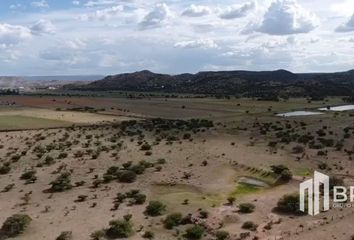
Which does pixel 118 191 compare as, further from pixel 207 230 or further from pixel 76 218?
pixel 207 230

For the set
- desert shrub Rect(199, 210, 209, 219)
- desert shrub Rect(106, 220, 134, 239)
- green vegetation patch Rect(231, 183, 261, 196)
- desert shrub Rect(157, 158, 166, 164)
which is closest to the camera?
desert shrub Rect(106, 220, 134, 239)

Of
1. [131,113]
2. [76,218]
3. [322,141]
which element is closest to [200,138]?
[322,141]

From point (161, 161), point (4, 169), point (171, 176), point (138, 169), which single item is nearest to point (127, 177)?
point (138, 169)

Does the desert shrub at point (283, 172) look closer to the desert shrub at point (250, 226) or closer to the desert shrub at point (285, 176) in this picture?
the desert shrub at point (285, 176)

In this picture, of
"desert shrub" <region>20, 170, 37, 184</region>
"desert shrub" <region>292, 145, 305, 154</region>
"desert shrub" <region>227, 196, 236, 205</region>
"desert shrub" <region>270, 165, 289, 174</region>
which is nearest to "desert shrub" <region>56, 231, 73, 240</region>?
"desert shrub" <region>227, 196, 236, 205</region>

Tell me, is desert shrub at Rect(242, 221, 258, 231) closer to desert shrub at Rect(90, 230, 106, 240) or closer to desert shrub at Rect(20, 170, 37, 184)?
desert shrub at Rect(90, 230, 106, 240)

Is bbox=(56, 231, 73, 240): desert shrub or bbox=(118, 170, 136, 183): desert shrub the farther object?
bbox=(118, 170, 136, 183): desert shrub
